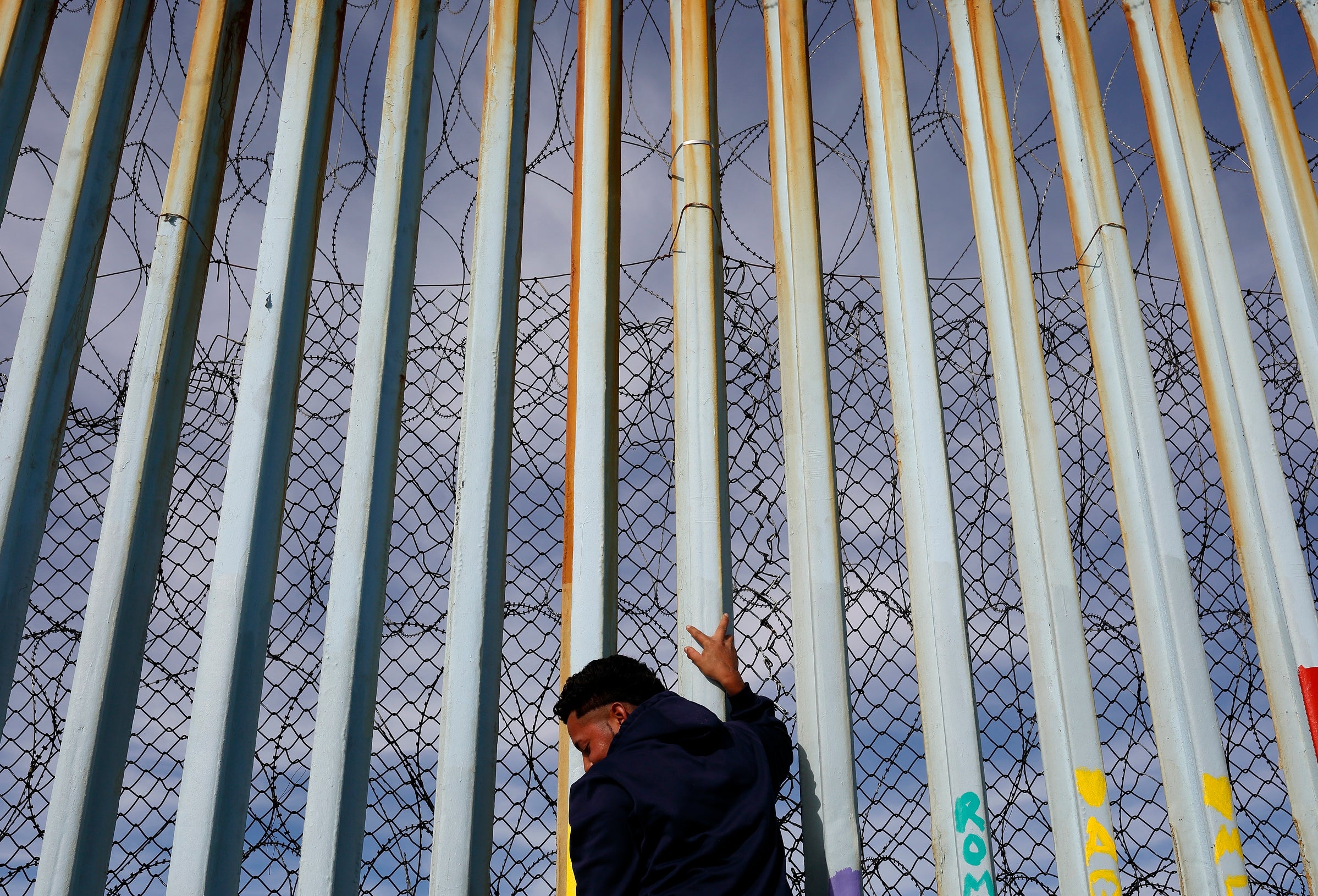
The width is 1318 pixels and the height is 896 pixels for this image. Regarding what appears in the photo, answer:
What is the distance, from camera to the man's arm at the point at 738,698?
2.67 meters

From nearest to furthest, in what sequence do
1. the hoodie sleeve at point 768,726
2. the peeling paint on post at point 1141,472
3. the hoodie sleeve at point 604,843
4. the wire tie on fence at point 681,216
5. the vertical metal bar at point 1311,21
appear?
the hoodie sleeve at point 604,843 → the hoodie sleeve at point 768,726 → the peeling paint on post at point 1141,472 → the wire tie on fence at point 681,216 → the vertical metal bar at point 1311,21

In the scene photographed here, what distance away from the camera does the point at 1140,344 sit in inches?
132

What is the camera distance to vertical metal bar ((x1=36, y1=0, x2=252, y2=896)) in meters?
2.80

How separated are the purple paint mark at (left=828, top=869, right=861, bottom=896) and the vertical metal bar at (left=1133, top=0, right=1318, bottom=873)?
1.07 metres

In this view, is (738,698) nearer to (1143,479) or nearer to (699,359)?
(699,359)

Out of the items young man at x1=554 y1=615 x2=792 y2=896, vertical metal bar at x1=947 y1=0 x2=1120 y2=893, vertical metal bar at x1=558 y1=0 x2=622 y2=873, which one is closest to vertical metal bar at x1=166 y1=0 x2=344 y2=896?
vertical metal bar at x1=558 y1=0 x2=622 y2=873

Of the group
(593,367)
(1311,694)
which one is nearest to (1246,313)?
(1311,694)

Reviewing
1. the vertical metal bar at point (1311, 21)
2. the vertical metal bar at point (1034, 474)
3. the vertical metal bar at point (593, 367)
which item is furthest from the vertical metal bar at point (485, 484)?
the vertical metal bar at point (1311, 21)

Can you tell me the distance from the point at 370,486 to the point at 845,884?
1816 millimetres

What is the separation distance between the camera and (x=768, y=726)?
272 centimetres

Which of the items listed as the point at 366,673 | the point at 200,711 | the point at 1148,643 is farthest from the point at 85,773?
the point at 1148,643

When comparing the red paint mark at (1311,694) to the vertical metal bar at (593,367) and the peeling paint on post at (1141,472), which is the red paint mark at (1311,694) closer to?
the peeling paint on post at (1141,472)

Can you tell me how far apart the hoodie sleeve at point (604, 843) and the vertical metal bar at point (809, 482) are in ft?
2.72

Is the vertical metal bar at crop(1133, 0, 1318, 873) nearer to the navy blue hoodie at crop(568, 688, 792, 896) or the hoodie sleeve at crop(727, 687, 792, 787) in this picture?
the hoodie sleeve at crop(727, 687, 792, 787)
